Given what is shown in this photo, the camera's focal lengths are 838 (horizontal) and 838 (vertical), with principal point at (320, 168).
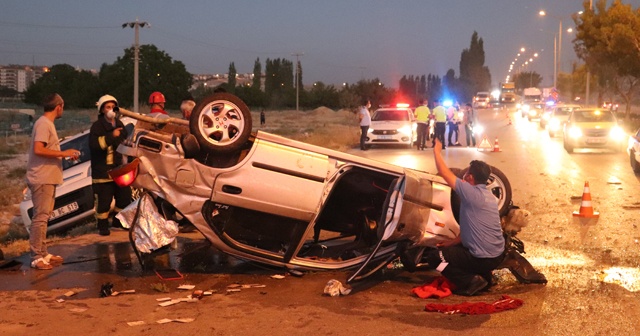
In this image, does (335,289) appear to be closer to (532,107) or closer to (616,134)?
(616,134)

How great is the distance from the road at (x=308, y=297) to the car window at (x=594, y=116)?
1663 cm

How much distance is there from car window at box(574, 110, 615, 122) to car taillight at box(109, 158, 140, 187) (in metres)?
22.3

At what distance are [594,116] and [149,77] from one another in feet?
225

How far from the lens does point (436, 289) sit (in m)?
7.65

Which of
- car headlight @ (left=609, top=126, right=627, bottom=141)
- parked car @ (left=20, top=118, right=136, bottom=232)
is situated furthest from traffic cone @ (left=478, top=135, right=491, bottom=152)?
parked car @ (left=20, top=118, right=136, bottom=232)

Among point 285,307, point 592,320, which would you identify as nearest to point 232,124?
point 285,307

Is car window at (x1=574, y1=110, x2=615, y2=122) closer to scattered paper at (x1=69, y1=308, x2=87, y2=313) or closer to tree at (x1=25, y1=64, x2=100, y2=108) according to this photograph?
scattered paper at (x1=69, y1=308, x2=87, y2=313)

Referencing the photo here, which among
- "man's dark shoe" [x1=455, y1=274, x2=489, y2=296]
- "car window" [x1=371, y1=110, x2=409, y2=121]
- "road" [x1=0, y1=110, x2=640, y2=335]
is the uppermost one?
"car window" [x1=371, y1=110, x2=409, y2=121]

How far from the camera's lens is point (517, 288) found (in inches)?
312

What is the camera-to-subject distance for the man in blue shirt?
7.55 metres

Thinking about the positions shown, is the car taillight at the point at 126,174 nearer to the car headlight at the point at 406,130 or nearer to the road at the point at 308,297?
the road at the point at 308,297

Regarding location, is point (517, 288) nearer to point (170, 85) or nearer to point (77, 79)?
point (170, 85)

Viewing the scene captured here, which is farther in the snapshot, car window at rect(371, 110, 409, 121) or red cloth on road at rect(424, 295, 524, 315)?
car window at rect(371, 110, 409, 121)

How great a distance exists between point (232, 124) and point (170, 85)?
3342 inches
